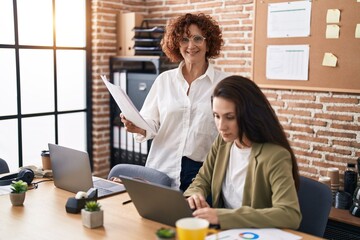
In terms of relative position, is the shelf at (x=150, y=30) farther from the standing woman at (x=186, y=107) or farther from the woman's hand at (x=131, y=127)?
the woman's hand at (x=131, y=127)

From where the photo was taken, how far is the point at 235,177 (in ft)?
6.66

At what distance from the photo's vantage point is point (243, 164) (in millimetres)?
2008

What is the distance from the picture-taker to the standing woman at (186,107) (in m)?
2.60

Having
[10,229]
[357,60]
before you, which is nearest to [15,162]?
[10,229]

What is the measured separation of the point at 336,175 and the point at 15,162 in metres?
2.63

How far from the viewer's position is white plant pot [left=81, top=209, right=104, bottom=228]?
5.87 feet

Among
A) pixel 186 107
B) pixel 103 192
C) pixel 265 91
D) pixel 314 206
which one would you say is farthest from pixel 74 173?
pixel 265 91

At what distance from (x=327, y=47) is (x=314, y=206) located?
1816 millimetres

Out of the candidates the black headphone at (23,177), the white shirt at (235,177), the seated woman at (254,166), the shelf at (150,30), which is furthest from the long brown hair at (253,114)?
the shelf at (150,30)

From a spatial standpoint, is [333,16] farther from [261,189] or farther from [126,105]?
[261,189]

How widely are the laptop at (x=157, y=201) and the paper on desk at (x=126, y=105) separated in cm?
62

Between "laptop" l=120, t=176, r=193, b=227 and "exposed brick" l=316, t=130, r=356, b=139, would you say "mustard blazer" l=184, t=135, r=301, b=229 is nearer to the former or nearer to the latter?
"laptop" l=120, t=176, r=193, b=227

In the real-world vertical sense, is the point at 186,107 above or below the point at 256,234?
above

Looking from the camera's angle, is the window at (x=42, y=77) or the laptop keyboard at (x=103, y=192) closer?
the laptop keyboard at (x=103, y=192)
